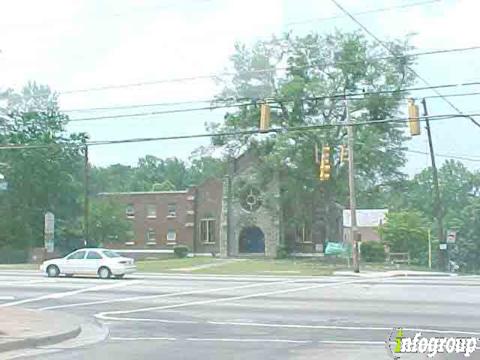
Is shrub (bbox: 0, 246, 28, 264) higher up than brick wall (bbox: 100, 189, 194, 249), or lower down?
lower down

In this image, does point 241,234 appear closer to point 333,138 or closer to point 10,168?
point 333,138

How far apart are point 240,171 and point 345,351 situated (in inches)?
2176

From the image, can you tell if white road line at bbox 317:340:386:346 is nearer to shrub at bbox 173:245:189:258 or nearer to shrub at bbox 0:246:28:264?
shrub at bbox 0:246:28:264

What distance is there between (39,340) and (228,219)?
5651cm

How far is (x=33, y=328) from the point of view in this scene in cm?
1545

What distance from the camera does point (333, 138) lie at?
56.8 meters

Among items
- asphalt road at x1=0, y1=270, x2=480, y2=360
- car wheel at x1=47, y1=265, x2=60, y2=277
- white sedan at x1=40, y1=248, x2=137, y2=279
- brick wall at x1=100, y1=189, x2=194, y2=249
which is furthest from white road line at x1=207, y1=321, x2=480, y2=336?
brick wall at x1=100, y1=189, x2=194, y2=249

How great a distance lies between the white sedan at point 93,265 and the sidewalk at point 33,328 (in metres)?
15.1

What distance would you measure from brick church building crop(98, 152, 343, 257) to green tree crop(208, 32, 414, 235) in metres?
3.41

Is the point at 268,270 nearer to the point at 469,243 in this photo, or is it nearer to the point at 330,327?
the point at 330,327

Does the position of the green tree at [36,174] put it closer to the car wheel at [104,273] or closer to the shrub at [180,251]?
the shrub at [180,251]

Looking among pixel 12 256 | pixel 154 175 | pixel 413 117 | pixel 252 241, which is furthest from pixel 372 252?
pixel 154 175

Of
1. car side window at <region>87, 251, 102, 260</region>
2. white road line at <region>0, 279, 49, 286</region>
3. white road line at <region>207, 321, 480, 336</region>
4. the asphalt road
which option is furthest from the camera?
car side window at <region>87, 251, 102, 260</region>

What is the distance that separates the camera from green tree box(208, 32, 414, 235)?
56500 mm
